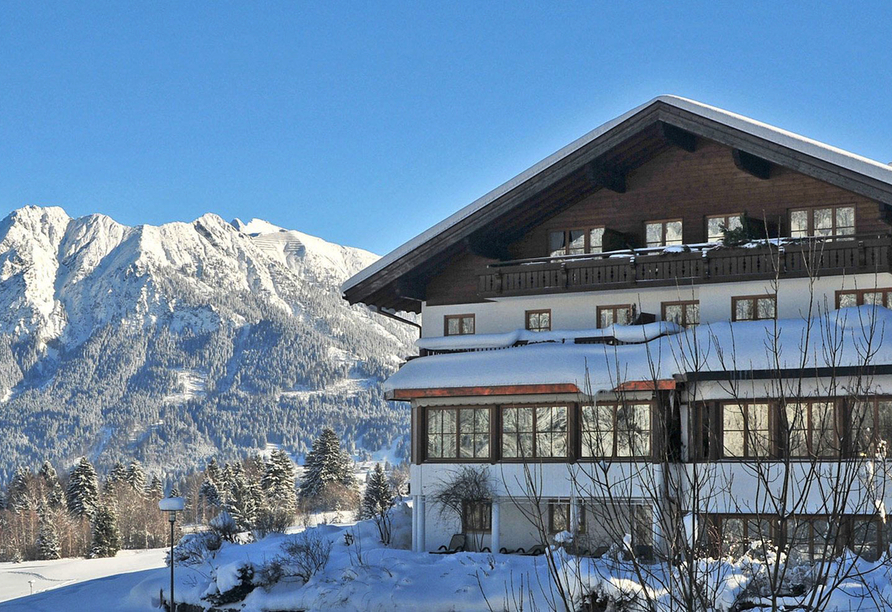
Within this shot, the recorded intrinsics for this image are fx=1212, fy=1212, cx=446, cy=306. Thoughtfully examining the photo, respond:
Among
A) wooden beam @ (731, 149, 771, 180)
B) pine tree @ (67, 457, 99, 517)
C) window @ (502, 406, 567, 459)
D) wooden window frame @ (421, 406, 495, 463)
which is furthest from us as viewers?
pine tree @ (67, 457, 99, 517)

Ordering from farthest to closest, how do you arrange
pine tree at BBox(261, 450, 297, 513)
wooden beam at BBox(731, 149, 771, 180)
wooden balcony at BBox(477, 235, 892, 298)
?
pine tree at BBox(261, 450, 297, 513) → wooden beam at BBox(731, 149, 771, 180) → wooden balcony at BBox(477, 235, 892, 298)

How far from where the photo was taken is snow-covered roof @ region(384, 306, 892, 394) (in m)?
26.8

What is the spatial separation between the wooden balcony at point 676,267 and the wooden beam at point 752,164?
229 cm

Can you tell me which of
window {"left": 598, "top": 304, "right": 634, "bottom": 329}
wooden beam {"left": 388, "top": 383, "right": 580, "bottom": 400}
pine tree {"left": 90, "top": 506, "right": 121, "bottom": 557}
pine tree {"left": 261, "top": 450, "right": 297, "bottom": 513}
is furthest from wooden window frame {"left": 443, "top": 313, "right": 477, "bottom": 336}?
pine tree {"left": 261, "top": 450, "right": 297, "bottom": 513}

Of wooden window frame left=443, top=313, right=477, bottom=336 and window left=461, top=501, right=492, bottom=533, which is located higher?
wooden window frame left=443, top=313, right=477, bottom=336

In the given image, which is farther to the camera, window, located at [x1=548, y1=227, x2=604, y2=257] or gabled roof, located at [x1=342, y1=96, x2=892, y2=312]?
window, located at [x1=548, y1=227, x2=604, y2=257]

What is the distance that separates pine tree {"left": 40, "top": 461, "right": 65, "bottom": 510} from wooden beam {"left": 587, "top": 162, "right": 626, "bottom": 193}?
7554cm

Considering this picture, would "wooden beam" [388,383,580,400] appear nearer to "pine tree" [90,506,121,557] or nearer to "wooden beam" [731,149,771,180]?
"wooden beam" [731,149,771,180]

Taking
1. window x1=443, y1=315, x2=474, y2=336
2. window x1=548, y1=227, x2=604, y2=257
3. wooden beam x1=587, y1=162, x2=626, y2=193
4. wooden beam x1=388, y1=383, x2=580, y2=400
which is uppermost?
wooden beam x1=587, y1=162, x2=626, y2=193

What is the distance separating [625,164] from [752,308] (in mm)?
5327

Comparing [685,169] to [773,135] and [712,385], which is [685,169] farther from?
[712,385]

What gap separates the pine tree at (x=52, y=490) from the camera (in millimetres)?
100188

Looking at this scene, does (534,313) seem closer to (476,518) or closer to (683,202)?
(683,202)

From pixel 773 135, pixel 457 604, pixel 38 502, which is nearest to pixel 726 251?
pixel 773 135
